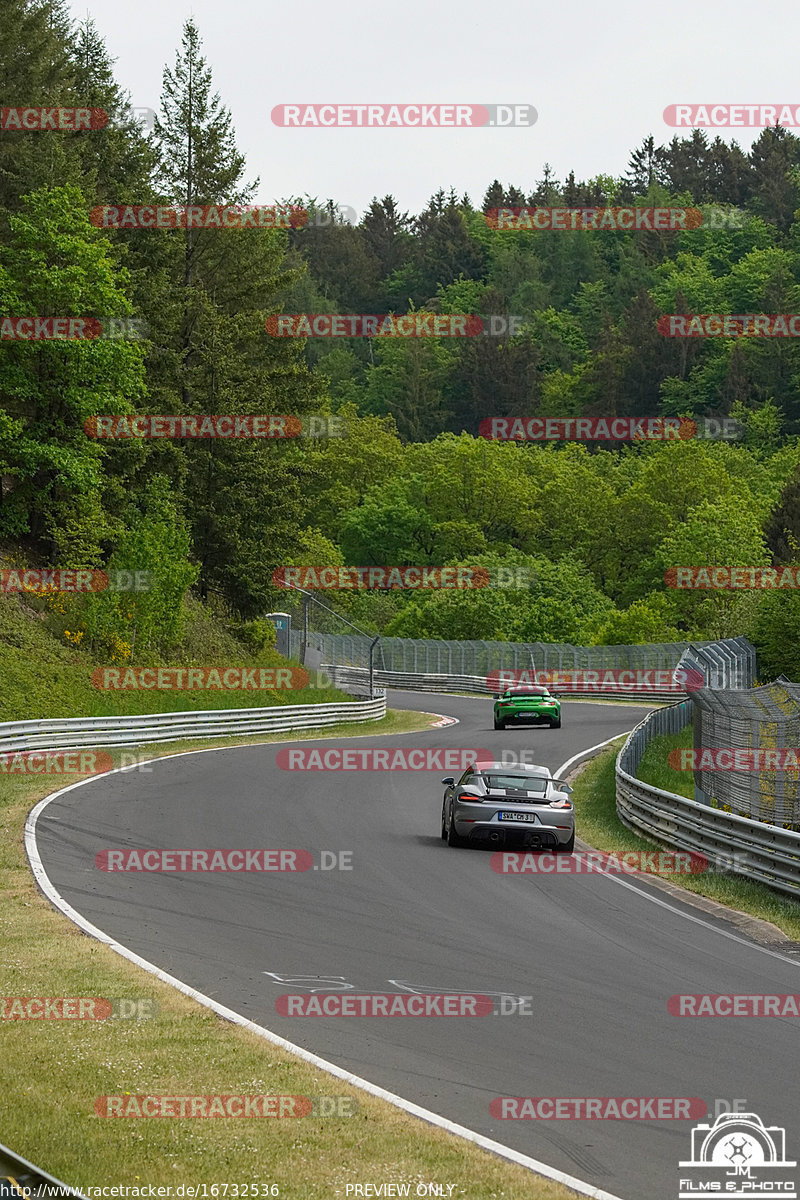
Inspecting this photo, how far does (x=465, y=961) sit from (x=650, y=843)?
32.0 ft

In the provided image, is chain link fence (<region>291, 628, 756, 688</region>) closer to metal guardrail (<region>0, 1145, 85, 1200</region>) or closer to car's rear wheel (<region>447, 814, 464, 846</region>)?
car's rear wheel (<region>447, 814, 464, 846</region>)

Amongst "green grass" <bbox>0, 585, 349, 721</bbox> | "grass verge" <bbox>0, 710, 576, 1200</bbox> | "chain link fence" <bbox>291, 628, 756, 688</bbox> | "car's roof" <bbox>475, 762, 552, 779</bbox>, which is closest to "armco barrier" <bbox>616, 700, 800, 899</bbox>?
"car's roof" <bbox>475, 762, 552, 779</bbox>

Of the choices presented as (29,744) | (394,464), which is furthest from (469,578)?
(29,744)

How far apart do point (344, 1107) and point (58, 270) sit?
1556 inches

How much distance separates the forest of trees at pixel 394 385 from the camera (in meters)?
46.3

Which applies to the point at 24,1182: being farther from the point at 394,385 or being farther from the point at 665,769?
the point at 394,385

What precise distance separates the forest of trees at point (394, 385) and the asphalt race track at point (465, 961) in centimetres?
2595

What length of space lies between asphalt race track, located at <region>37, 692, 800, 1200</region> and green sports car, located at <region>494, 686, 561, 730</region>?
22514 mm

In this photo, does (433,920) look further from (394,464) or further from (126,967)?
(394,464)

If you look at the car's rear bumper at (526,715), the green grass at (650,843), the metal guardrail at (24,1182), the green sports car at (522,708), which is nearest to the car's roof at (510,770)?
the green grass at (650,843)

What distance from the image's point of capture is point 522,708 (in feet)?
148

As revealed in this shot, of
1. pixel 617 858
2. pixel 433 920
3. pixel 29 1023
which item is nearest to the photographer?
pixel 29 1023

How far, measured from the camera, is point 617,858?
19.1 meters

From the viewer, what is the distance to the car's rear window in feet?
63.8
